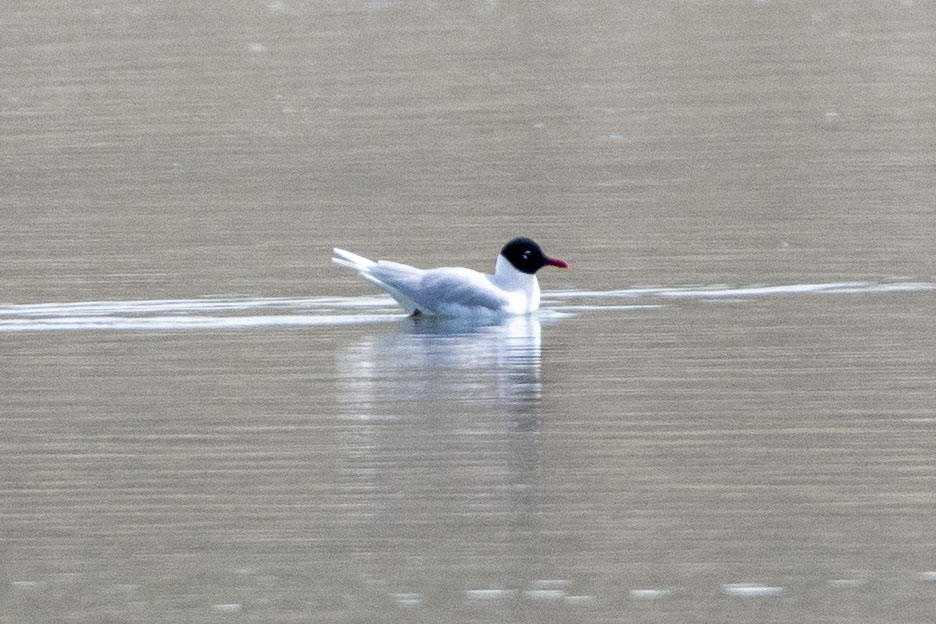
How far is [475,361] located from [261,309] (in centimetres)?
201

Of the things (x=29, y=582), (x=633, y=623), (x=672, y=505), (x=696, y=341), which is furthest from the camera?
(x=696, y=341)

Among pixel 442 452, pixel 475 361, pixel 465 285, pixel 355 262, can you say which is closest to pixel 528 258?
pixel 465 285

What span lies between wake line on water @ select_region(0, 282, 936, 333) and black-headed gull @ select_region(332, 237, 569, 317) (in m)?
0.21

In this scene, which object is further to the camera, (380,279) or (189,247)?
(189,247)

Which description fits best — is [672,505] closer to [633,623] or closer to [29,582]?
[633,623]

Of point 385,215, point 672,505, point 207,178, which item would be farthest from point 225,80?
point 672,505

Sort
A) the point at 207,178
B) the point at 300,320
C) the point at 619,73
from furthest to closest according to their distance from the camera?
the point at 619,73, the point at 207,178, the point at 300,320

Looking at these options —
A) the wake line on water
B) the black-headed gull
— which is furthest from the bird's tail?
the wake line on water

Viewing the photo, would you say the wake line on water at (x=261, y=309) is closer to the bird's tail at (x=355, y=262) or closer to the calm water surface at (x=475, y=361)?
the calm water surface at (x=475, y=361)

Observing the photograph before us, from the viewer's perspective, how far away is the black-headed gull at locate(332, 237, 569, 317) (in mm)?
13484

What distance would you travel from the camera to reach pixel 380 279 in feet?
44.7

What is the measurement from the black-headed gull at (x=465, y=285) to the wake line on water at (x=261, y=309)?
0.21 meters

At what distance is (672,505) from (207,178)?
12.5m

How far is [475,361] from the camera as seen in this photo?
39.1 feet
